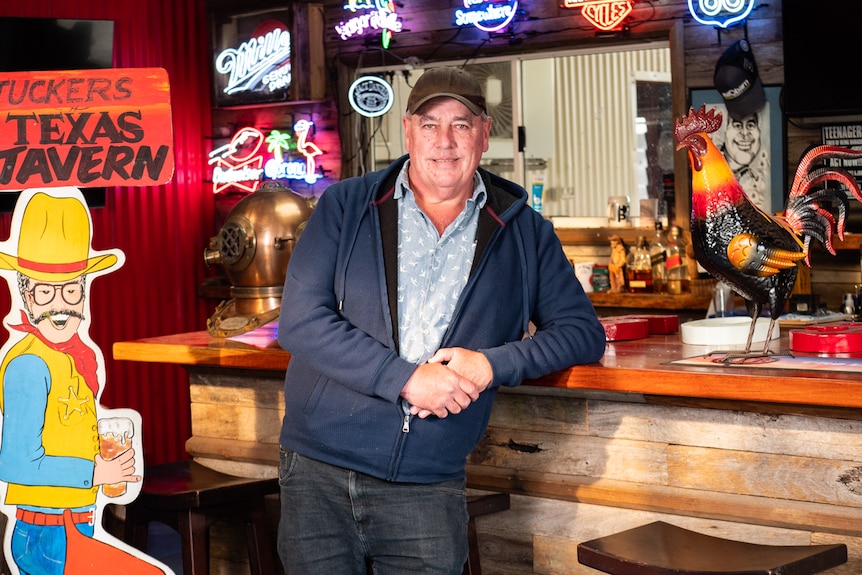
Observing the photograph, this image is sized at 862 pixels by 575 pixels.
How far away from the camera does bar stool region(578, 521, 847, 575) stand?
7.04ft

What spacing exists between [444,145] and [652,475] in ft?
3.33

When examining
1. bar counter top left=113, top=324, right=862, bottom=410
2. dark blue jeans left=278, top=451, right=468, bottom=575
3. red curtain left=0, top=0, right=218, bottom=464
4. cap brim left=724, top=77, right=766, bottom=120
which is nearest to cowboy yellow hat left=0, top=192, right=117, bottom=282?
bar counter top left=113, top=324, right=862, bottom=410

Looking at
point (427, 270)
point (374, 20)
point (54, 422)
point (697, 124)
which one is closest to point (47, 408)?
point (54, 422)

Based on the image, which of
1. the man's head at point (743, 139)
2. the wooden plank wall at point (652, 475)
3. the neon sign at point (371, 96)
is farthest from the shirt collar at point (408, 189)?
the neon sign at point (371, 96)

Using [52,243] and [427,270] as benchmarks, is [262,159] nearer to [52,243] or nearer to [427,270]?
[52,243]

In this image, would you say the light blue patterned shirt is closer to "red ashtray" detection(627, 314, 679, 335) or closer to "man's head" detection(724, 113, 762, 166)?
"red ashtray" detection(627, 314, 679, 335)

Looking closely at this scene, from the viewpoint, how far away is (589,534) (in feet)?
9.53

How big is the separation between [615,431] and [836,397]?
70cm

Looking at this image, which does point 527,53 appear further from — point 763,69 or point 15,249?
point 15,249

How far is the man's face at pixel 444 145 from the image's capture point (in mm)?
2512

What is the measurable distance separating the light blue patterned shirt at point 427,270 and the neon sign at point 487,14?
3.72m

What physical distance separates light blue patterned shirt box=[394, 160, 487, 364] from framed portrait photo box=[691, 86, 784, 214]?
333 cm

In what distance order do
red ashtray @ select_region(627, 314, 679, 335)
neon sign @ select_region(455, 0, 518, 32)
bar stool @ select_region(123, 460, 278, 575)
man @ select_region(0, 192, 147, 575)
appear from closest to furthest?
1. man @ select_region(0, 192, 147, 575)
2. bar stool @ select_region(123, 460, 278, 575)
3. red ashtray @ select_region(627, 314, 679, 335)
4. neon sign @ select_region(455, 0, 518, 32)

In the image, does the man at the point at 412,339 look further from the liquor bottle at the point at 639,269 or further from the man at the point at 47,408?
the liquor bottle at the point at 639,269
